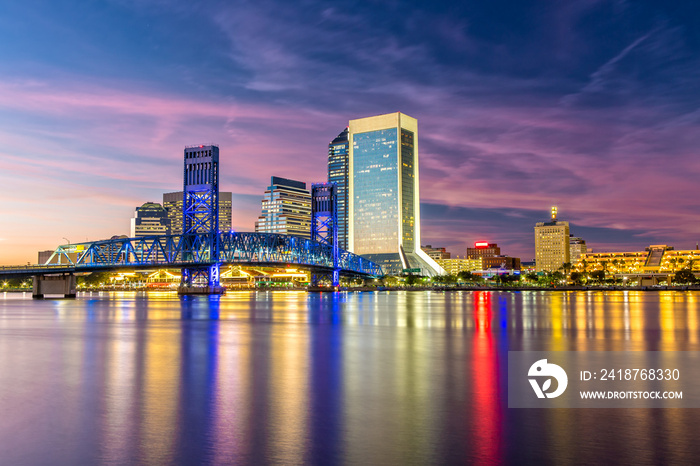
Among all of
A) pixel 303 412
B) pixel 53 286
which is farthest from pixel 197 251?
pixel 303 412

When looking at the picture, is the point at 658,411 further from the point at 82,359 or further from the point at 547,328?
the point at 547,328

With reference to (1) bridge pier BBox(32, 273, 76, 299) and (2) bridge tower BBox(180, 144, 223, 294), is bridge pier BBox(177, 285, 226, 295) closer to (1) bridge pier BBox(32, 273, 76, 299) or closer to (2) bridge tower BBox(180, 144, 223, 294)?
(2) bridge tower BBox(180, 144, 223, 294)

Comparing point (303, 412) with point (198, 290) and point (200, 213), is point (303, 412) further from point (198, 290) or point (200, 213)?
point (200, 213)

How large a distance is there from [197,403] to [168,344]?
1832cm

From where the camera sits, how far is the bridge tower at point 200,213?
150 metres

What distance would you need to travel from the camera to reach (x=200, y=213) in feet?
511

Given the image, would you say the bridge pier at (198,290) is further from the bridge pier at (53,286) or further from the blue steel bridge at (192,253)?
the bridge pier at (53,286)

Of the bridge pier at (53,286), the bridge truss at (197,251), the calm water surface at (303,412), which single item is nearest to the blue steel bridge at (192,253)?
the bridge truss at (197,251)

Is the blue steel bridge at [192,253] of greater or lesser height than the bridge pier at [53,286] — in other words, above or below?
above

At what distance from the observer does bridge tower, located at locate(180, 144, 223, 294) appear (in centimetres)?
14950

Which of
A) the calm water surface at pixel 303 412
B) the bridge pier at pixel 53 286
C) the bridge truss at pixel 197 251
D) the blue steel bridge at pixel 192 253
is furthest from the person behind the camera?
the bridge truss at pixel 197 251

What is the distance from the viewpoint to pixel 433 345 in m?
33.1

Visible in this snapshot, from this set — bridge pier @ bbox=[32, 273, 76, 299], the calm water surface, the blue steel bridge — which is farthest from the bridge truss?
the calm water surface

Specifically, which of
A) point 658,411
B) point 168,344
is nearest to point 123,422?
point 658,411
